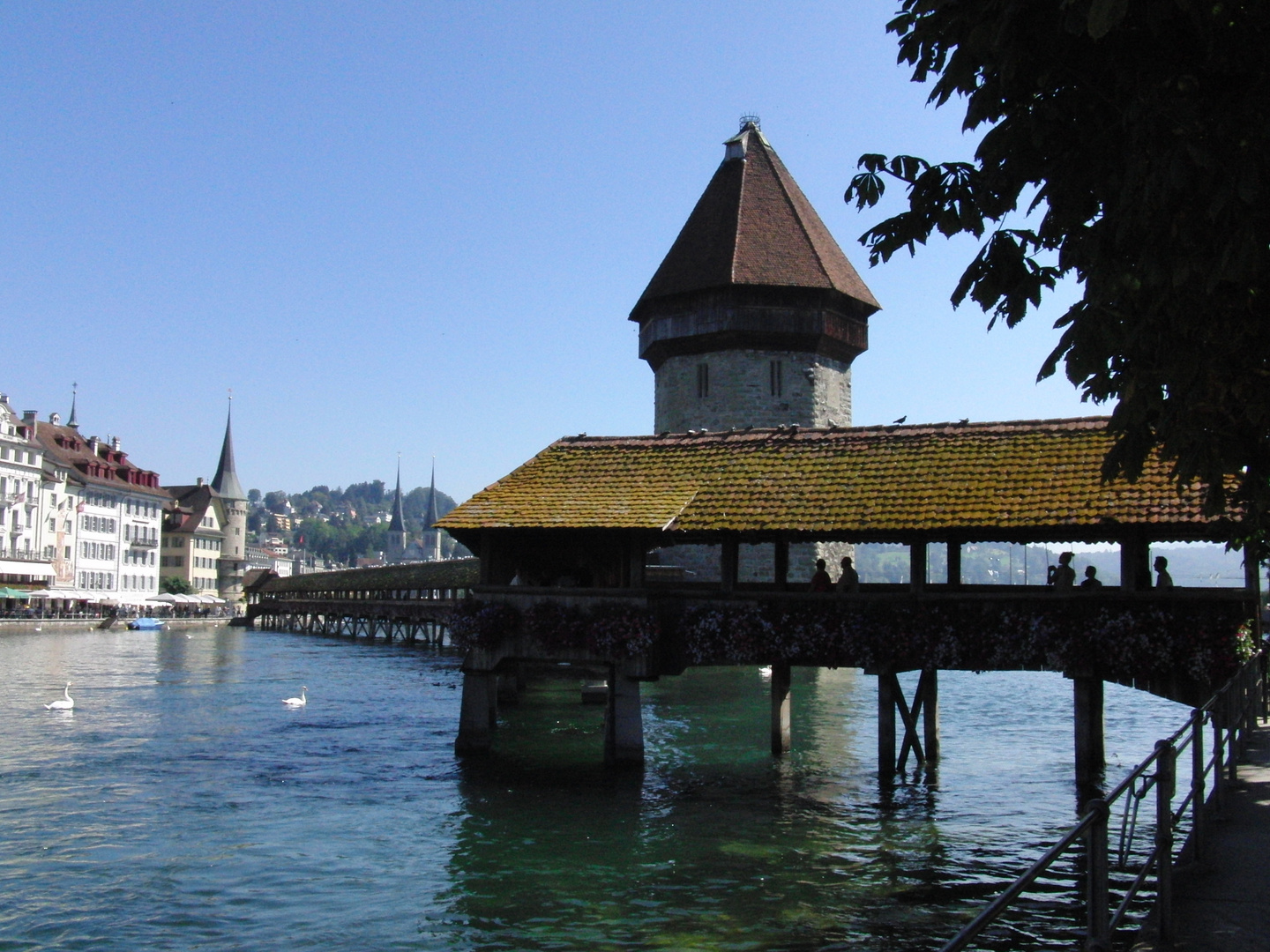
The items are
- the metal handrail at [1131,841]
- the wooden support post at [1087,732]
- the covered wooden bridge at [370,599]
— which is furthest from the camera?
the covered wooden bridge at [370,599]

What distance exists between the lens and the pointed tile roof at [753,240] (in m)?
40.7

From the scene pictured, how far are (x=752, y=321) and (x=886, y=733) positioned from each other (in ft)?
79.1

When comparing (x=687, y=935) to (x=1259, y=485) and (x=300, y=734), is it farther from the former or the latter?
(x=300, y=734)

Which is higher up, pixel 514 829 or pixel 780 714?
pixel 780 714

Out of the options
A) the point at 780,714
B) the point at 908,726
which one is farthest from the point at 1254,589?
the point at 780,714

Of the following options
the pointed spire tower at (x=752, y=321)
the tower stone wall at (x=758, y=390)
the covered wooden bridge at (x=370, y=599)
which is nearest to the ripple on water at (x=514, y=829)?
the tower stone wall at (x=758, y=390)

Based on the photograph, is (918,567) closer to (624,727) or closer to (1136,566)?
(1136,566)

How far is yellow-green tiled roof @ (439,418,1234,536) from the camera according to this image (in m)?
15.4

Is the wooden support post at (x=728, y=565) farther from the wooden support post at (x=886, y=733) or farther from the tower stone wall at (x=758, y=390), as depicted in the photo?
the tower stone wall at (x=758, y=390)

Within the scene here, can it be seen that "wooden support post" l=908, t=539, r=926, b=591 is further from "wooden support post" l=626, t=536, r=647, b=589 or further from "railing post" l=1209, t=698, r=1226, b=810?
"railing post" l=1209, t=698, r=1226, b=810

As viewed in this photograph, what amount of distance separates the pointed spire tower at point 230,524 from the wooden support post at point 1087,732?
95.9 m

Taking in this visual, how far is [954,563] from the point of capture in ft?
57.5

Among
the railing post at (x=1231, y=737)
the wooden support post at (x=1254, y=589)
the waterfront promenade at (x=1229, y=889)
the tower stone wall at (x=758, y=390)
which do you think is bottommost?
the waterfront promenade at (x=1229, y=889)

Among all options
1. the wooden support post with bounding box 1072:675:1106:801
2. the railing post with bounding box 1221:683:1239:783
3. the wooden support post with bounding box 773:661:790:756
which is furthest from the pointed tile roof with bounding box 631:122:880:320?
the railing post with bounding box 1221:683:1239:783
